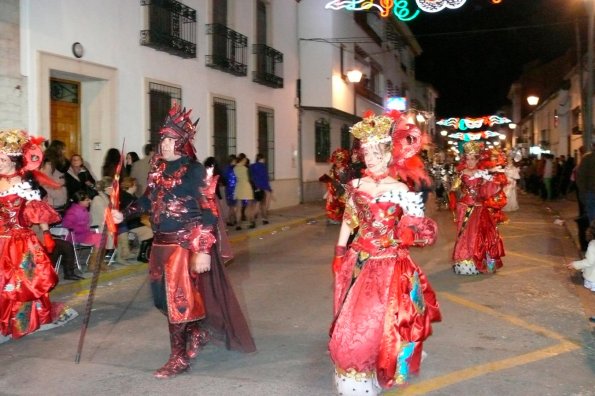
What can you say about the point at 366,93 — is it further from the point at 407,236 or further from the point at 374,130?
the point at 407,236

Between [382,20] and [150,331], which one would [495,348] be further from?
[382,20]

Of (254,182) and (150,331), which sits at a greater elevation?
(254,182)

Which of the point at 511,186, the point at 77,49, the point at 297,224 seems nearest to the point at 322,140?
the point at 511,186

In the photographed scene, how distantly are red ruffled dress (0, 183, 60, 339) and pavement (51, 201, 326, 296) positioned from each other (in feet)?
6.97

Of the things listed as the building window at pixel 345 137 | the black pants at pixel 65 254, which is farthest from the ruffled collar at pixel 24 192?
the building window at pixel 345 137

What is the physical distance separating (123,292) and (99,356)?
9.62 ft

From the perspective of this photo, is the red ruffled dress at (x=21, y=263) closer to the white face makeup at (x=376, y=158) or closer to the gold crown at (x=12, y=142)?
the gold crown at (x=12, y=142)

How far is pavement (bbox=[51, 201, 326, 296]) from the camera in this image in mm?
8375

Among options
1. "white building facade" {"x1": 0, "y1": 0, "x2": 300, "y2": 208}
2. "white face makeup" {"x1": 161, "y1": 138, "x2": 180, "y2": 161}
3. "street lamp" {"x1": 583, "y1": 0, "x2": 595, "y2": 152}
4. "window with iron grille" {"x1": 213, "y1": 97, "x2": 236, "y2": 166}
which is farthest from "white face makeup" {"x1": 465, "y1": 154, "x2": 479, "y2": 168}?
"window with iron grille" {"x1": 213, "y1": 97, "x2": 236, "y2": 166}

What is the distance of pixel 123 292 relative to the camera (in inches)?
329

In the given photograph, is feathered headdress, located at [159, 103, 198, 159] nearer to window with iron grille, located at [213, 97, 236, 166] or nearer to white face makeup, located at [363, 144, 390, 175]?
white face makeup, located at [363, 144, 390, 175]

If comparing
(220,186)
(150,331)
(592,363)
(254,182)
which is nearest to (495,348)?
(592,363)

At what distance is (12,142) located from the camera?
581 cm

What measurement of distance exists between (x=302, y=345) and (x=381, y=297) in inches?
65.7
